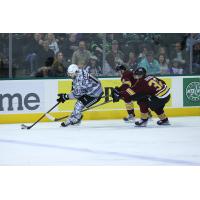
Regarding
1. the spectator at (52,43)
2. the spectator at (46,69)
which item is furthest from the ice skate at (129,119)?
the spectator at (52,43)

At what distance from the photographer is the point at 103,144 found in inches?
417

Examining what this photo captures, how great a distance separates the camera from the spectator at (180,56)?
47.2 feet

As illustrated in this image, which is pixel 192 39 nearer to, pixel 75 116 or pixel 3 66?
pixel 75 116

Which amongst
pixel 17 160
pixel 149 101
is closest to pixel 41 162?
pixel 17 160

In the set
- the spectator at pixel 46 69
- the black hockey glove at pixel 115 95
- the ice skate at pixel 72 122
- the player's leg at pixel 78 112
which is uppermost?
the spectator at pixel 46 69

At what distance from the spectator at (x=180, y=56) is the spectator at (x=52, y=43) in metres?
2.26

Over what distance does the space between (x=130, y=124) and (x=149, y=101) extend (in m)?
0.83

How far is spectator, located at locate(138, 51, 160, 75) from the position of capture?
557 inches

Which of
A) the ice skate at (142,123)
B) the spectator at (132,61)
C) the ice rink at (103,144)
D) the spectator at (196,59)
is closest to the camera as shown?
the ice rink at (103,144)

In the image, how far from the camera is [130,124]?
13.1m

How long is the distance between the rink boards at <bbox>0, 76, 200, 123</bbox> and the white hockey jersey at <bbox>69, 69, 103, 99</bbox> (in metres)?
0.72

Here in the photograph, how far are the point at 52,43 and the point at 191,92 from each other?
2749 mm

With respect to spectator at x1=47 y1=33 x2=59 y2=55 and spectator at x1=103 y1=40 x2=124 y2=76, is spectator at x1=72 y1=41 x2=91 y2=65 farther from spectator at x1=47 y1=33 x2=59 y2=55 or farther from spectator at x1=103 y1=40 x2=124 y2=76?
spectator at x1=103 y1=40 x2=124 y2=76

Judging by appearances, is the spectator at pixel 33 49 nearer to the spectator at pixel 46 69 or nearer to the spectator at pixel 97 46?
the spectator at pixel 46 69
